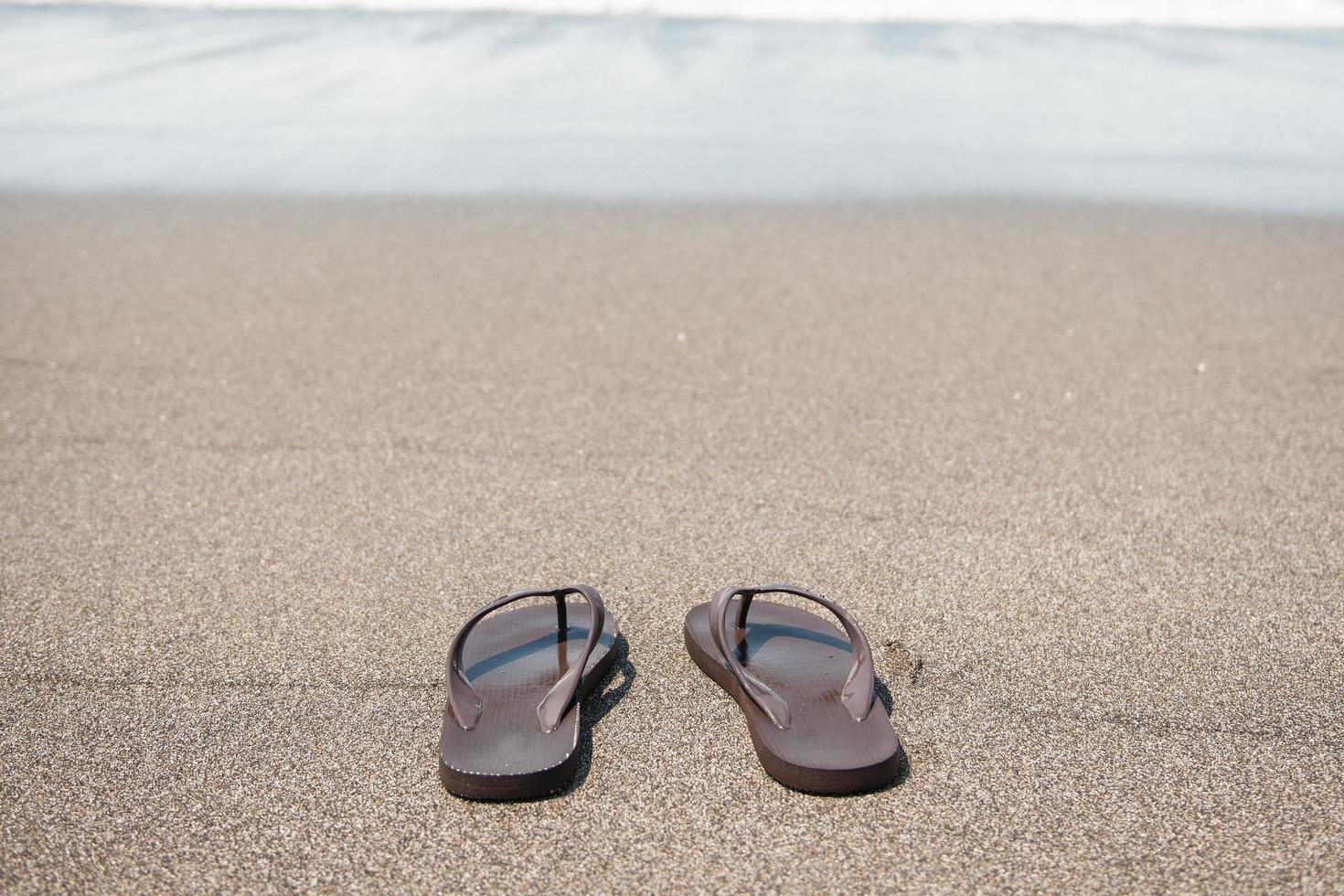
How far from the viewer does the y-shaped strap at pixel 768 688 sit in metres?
1.93

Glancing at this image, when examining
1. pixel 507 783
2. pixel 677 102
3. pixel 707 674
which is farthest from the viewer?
pixel 677 102

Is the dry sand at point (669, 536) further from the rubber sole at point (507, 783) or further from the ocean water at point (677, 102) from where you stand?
the ocean water at point (677, 102)

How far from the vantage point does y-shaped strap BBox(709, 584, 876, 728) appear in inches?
76.0

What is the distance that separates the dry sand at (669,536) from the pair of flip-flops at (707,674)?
0.22 ft

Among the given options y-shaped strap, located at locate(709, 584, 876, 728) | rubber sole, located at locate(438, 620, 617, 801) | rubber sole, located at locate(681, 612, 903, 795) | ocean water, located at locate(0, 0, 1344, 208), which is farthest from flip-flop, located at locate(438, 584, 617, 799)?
ocean water, located at locate(0, 0, 1344, 208)

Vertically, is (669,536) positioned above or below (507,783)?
below

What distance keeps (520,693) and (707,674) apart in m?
0.40

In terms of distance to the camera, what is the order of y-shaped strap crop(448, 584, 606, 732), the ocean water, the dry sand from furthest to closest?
the ocean water
y-shaped strap crop(448, 584, 606, 732)
the dry sand

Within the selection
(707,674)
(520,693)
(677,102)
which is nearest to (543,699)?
(520,693)

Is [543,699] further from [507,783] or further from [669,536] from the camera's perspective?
[669,536]

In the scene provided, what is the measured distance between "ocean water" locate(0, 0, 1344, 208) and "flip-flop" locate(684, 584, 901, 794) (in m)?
3.76

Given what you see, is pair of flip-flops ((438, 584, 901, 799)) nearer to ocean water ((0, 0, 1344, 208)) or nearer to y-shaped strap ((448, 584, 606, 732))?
y-shaped strap ((448, 584, 606, 732))

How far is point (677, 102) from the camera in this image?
24.0 feet

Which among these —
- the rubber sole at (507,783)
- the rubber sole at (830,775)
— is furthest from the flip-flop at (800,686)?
the rubber sole at (507,783)
